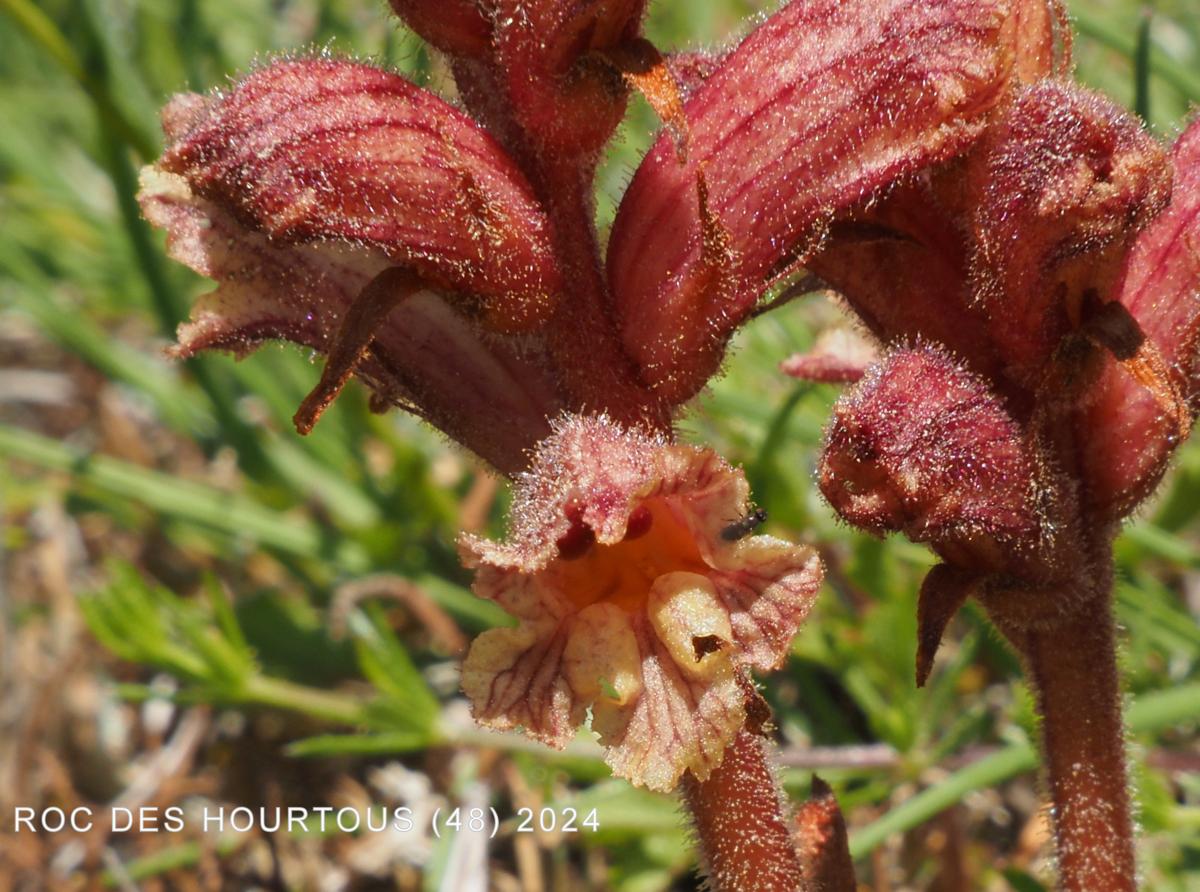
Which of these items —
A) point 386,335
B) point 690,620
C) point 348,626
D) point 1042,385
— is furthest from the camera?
point 348,626

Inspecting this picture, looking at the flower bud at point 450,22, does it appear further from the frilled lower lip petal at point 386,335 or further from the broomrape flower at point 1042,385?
the broomrape flower at point 1042,385

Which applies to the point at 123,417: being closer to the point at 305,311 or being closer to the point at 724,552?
the point at 305,311

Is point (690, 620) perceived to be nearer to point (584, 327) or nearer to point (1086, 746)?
point (584, 327)

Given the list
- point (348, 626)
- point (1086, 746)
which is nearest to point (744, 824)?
point (1086, 746)

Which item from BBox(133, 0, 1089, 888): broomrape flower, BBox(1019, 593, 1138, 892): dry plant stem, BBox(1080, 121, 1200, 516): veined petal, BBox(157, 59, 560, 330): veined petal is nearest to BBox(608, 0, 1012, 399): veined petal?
BBox(133, 0, 1089, 888): broomrape flower

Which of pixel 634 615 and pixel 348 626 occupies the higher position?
pixel 348 626

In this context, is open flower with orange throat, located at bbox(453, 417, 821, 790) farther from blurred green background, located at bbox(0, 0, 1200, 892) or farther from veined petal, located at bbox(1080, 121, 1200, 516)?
blurred green background, located at bbox(0, 0, 1200, 892)

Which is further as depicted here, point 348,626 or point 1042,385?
point 348,626
